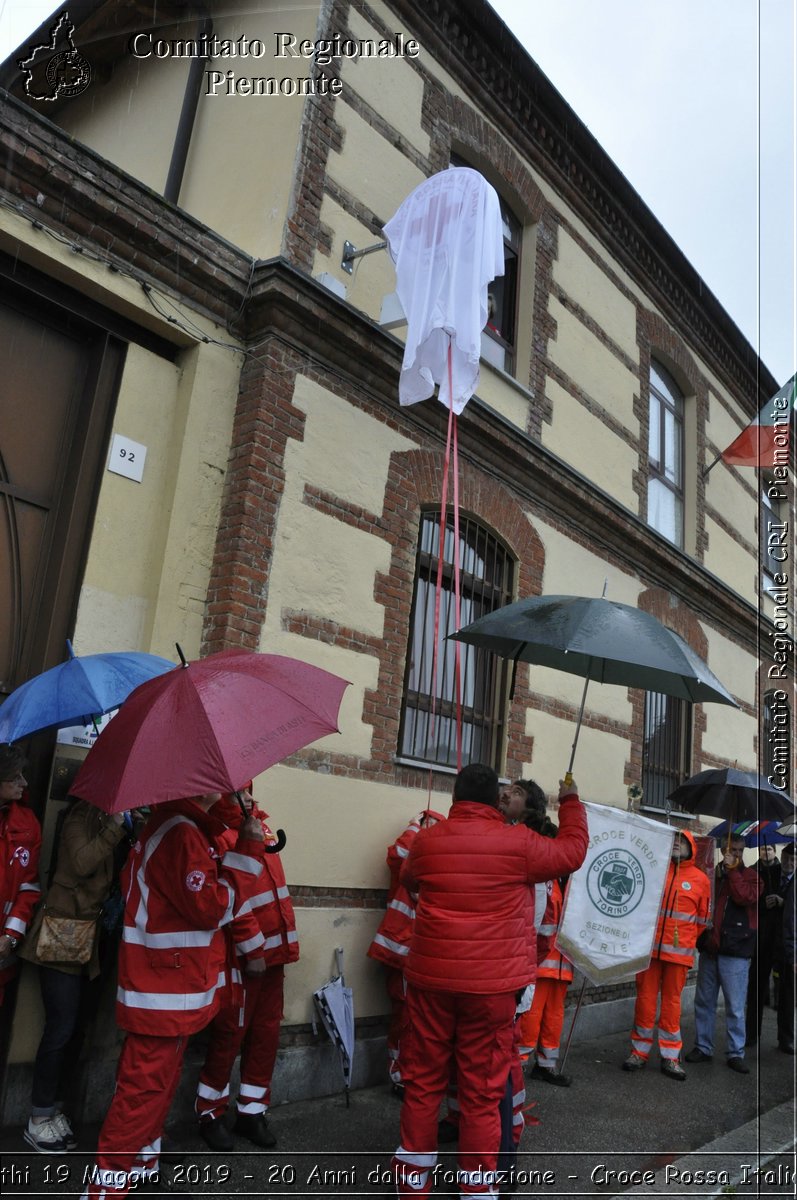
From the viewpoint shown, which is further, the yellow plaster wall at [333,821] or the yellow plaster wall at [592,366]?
the yellow plaster wall at [592,366]

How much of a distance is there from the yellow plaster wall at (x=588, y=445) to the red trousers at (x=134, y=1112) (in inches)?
273

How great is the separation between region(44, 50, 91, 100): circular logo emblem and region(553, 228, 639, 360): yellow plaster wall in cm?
528

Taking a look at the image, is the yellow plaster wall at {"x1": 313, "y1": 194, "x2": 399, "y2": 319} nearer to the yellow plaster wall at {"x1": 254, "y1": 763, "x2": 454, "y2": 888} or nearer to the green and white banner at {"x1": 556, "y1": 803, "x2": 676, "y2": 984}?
the yellow plaster wall at {"x1": 254, "y1": 763, "x2": 454, "y2": 888}

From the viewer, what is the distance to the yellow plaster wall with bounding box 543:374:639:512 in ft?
31.4

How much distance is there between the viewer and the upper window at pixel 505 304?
898 cm

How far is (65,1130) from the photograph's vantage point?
449cm

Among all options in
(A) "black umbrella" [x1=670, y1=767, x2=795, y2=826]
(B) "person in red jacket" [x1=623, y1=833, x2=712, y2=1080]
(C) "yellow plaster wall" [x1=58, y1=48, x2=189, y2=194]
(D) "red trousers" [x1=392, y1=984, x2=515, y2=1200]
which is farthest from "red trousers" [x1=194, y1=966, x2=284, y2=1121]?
(C) "yellow plaster wall" [x1=58, y1=48, x2=189, y2=194]

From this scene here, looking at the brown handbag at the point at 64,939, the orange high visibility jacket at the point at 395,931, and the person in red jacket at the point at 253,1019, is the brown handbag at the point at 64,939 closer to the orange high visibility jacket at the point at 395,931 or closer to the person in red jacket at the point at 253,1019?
the person in red jacket at the point at 253,1019

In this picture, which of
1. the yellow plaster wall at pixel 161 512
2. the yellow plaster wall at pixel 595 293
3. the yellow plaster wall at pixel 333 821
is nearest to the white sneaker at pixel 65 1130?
the yellow plaster wall at pixel 333 821

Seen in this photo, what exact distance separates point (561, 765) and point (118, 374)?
5.31 m

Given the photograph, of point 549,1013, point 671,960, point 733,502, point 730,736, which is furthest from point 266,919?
point 733,502

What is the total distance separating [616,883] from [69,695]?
408 cm

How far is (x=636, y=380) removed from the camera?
37.3ft

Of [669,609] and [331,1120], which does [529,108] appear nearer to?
[669,609]
